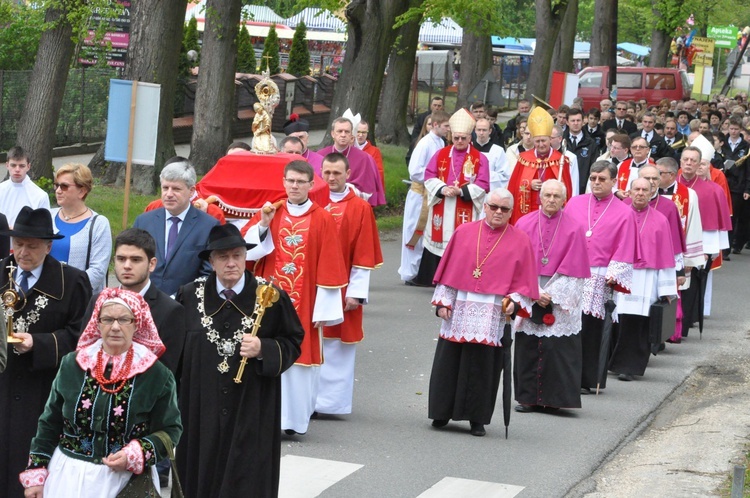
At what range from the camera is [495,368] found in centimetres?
982

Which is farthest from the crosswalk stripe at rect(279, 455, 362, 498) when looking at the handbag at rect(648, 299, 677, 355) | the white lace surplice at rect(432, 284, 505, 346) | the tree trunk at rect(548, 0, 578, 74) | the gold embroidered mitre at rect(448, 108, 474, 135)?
the tree trunk at rect(548, 0, 578, 74)

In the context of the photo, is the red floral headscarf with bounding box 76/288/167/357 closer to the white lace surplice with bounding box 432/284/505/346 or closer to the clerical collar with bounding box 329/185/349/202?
the white lace surplice with bounding box 432/284/505/346

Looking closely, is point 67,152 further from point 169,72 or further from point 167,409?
point 167,409

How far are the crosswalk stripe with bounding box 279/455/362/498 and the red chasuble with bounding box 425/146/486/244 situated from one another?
738 centimetres

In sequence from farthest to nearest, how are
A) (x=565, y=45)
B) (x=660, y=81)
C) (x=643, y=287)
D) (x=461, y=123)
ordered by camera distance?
1. (x=660, y=81)
2. (x=565, y=45)
3. (x=461, y=123)
4. (x=643, y=287)

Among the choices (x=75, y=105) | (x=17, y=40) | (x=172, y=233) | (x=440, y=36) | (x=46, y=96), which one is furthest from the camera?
(x=440, y=36)

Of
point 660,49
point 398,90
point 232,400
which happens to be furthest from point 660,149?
point 660,49

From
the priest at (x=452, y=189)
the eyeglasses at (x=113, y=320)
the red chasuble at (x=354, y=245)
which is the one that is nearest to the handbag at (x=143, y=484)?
the eyeglasses at (x=113, y=320)

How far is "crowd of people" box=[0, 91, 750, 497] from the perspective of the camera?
5508 mm

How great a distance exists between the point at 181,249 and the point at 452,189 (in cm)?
786

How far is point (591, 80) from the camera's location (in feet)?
132

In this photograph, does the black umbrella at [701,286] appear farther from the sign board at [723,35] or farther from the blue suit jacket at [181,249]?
the sign board at [723,35]

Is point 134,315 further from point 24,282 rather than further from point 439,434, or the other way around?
point 439,434

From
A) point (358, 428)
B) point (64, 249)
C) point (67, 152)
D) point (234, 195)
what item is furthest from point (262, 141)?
point (67, 152)
